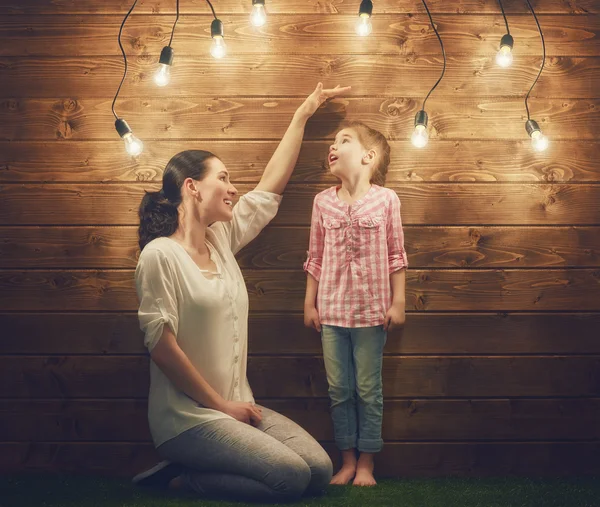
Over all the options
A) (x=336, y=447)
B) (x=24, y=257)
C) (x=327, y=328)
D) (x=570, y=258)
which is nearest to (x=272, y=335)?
(x=327, y=328)

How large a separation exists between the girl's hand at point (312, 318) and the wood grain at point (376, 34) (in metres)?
1.00

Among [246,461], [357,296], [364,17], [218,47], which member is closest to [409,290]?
[357,296]

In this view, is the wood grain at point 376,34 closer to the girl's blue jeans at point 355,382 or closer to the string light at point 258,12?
the string light at point 258,12

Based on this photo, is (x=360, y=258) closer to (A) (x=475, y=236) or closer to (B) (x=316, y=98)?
(A) (x=475, y=236)

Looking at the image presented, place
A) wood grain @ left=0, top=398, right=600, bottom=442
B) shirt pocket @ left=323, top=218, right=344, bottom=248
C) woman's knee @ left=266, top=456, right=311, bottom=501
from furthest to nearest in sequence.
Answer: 1. wood grain @ left=0, top=398, right=600, bottom=442
2. shirt pocket @ left=323, top=218, right=344, bottom=248
3. woman's knee @ left=266, top=456, right=311, bottom=501

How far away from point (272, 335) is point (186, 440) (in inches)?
22.5

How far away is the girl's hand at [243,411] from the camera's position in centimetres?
217

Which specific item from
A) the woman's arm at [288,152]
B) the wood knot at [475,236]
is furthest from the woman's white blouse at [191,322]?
the wood knot at [475,236]

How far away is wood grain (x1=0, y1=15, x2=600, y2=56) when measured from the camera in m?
2.55

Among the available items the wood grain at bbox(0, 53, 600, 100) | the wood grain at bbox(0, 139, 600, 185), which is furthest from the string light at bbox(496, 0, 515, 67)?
the wood grain at bbox(0, 139, 600, 185)

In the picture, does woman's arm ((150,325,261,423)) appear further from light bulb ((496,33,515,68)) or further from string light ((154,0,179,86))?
light bulb ((496,33,515,68))

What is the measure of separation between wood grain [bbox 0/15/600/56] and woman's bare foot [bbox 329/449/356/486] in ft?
5.03

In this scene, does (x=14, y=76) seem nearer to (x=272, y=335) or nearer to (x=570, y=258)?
(x=272, y=335)

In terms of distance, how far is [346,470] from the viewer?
2.37 meters
